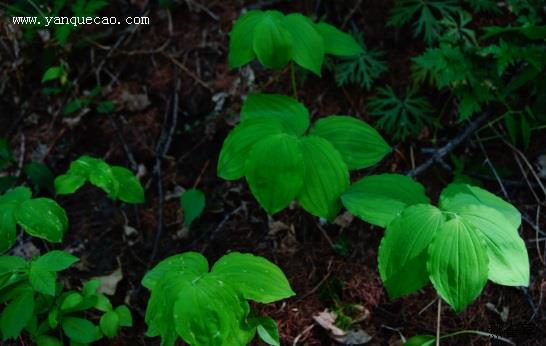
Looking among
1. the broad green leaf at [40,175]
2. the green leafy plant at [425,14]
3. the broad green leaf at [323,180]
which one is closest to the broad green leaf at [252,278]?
the broad green leaf at [323,180]

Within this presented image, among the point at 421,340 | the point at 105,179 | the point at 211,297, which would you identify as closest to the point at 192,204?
the point at 105,179

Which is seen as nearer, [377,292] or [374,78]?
[377,292]

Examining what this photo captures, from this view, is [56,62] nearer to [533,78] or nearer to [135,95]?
[135,95]

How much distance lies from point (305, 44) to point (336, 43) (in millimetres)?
261

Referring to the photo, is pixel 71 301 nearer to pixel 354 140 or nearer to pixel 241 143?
pixel 241 143

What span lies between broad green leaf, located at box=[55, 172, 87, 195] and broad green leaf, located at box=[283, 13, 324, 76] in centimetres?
125

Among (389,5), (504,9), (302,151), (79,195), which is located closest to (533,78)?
(504,9)

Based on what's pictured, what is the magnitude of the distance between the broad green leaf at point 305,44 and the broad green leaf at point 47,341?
69.7 inches

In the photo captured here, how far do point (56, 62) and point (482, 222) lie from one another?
127 inches

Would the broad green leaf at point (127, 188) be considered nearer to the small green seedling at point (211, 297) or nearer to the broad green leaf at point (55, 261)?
the broad green leaf at point (55, 261)

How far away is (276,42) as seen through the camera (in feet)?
7.86

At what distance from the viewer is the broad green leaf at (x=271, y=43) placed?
2.39m

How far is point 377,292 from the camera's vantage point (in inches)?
99.7

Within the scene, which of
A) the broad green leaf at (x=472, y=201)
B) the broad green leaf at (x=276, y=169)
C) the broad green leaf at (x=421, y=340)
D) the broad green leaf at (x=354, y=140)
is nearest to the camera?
the broad green leaf at (x=472, y=201)
